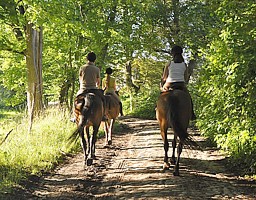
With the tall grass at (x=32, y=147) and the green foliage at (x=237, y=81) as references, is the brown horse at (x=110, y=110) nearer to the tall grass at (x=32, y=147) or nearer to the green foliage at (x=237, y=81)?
the tall grass at (x=32, y=147)

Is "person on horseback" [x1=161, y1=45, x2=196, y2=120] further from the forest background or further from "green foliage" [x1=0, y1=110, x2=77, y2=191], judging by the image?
"green foliage" [x1=0, y1=110, x2=77, y2=191]

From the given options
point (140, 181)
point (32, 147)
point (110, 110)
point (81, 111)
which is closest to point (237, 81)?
point (140, 181)

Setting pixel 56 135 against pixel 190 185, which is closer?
pixel 190 185

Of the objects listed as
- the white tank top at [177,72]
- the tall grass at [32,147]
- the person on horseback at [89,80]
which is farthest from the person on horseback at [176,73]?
the tall grass at [32,147]

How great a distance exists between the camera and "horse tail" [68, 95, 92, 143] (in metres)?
9.08

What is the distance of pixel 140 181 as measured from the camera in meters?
7.48

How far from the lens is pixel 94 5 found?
62.0ft

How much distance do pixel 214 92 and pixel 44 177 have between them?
4.61 metres

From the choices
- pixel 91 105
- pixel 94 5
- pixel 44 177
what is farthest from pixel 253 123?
pixel 94 5

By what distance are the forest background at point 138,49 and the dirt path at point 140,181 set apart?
0.66 meters

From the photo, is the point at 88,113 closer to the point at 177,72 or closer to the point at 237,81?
the point at 177,72

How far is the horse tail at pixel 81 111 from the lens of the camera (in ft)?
29.8

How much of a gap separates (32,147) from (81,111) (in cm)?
172

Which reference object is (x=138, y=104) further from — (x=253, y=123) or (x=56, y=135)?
(x=253, y=123)
